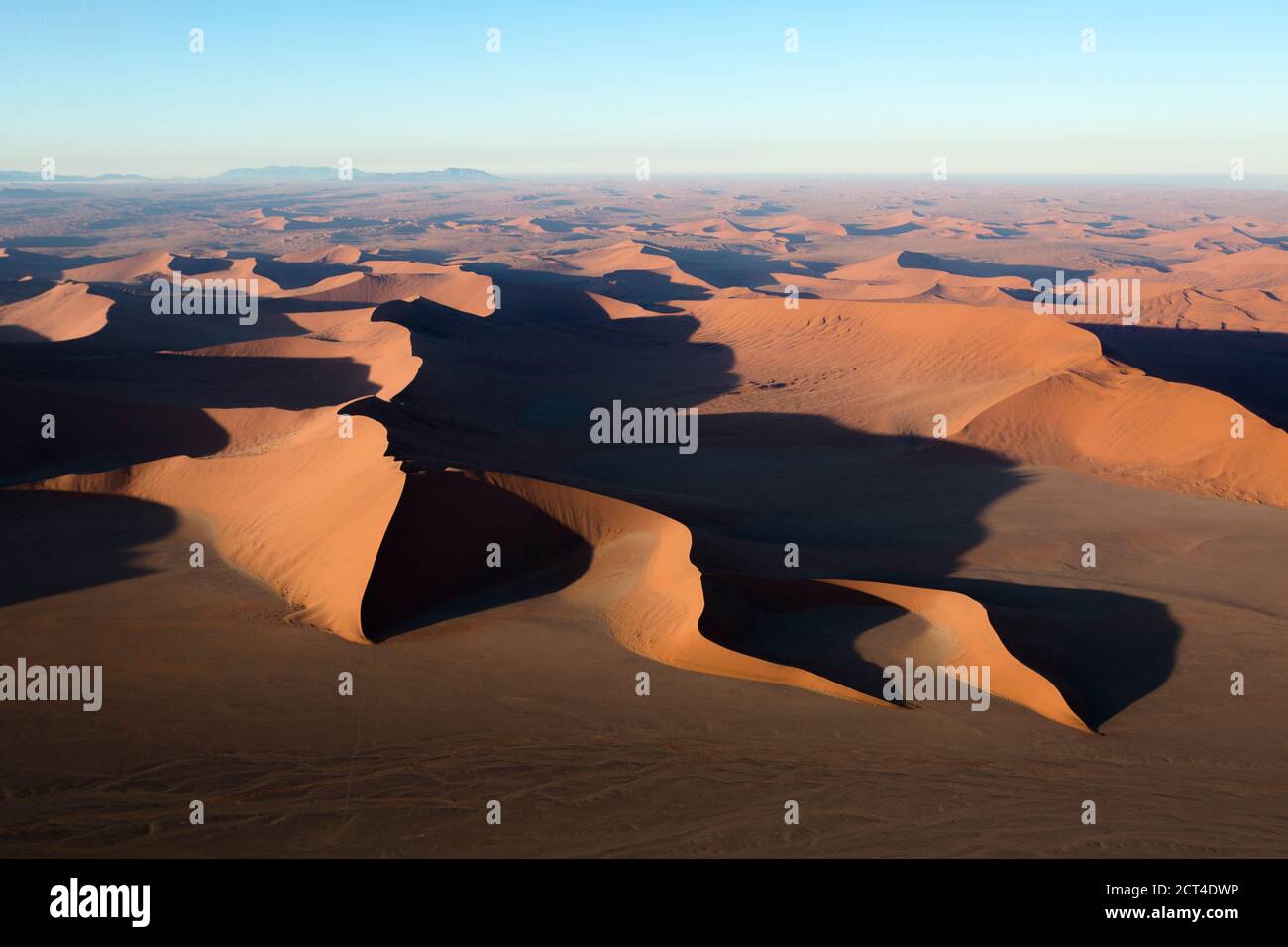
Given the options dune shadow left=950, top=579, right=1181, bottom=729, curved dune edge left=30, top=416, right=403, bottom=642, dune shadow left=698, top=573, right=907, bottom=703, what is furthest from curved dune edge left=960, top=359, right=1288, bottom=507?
curved dune edge left=30, top=416, right=403, bottom=642

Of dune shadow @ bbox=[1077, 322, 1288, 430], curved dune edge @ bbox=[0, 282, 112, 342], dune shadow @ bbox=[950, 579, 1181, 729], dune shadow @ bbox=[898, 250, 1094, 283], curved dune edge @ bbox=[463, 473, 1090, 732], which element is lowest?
dune shadow @ bbox=[950, 579, 1181, 729]

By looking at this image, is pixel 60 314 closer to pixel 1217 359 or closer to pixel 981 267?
pixel 1217 359

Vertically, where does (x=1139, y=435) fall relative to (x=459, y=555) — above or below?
above

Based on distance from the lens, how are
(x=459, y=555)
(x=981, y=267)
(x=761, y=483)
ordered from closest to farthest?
(x=459, y=555), (x=761, y=483), (x=981, y=267)

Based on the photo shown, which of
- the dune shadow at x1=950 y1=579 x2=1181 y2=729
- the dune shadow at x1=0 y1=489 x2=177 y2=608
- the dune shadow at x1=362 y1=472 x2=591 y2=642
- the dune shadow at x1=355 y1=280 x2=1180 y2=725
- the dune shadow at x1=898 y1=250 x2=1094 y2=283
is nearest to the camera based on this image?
the dune shadow at x1=950 y1=579 x2=1181 y2=729

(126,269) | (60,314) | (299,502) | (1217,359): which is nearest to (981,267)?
(1217,359)

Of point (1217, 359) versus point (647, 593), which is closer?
point (647, 593)

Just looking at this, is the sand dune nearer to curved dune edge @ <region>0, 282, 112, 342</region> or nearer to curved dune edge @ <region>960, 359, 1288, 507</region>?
curved dune edge @ <region>0, 282, 112, 342</region>

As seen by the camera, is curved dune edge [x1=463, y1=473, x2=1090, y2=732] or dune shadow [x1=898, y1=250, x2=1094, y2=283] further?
dune shadow [x1=898, y1=250, x2=1094, y2=283]

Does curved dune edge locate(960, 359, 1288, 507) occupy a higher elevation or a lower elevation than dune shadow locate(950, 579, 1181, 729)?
higher

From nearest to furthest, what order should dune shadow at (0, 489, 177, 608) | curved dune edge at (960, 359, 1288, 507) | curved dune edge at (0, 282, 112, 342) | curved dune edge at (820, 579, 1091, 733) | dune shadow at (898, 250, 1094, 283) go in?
curved dune edge at (820, 579, 1091, 733)
dune shadow at (0, 489, 177, 608)
curved dune edge at (960, 359, 1288, 507)
curved dune edge at (0, 282, 112, 342)
dune shadow at (898, 250, 1094, 283)

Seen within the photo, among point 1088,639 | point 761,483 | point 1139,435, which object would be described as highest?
point 1139,435

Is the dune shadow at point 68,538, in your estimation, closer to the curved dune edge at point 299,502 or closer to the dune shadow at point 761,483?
the curved dune edge at point 299,502
